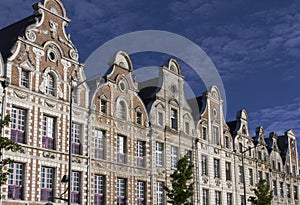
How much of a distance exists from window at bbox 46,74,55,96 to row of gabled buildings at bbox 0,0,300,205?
0.06 m

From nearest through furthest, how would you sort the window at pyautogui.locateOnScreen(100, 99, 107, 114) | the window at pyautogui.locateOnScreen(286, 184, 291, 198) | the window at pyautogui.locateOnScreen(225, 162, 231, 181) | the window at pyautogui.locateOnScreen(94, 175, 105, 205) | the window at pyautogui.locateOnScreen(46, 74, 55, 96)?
1. the window at pyautogui.locateOnScreen(46, 74, 55, 96)
2. the window at pyautogui.locateOnScreen(94, 175, 105, 205)
3. the window at pyautogui.locateOnScreen(100, 99, 107, 114)
4. the window at pyautogui.locateOnScreen(225, 162, 231, 181)
5. the window at pyautogui.locateOnScreen(286, 184, 291, 198)

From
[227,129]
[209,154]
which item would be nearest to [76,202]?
[209,154]

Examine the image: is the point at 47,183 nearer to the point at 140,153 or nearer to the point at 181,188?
the point at 140,153

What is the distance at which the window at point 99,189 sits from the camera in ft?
112

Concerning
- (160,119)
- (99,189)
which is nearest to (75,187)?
(99,189)

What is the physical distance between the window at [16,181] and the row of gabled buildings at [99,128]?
6 cm

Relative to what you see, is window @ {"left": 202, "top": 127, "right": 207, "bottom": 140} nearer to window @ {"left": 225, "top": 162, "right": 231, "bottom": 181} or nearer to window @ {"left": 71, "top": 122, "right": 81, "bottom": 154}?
window @ {"left": 225, "top": 162, "right": 231, "bottom": 181}

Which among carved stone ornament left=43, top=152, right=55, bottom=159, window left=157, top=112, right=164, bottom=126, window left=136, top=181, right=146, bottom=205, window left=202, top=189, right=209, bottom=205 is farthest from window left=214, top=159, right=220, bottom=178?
carved stone ornament left=43, top=152, right=55, bottom=159

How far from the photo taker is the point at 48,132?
3128 centimetres

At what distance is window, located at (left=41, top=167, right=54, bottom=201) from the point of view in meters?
30.2

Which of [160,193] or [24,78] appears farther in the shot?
[160,193]

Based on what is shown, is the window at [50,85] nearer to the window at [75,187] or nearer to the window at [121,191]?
the window at [75,187]

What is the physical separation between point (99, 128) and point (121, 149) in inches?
113

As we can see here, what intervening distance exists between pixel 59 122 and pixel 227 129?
23.3 m
